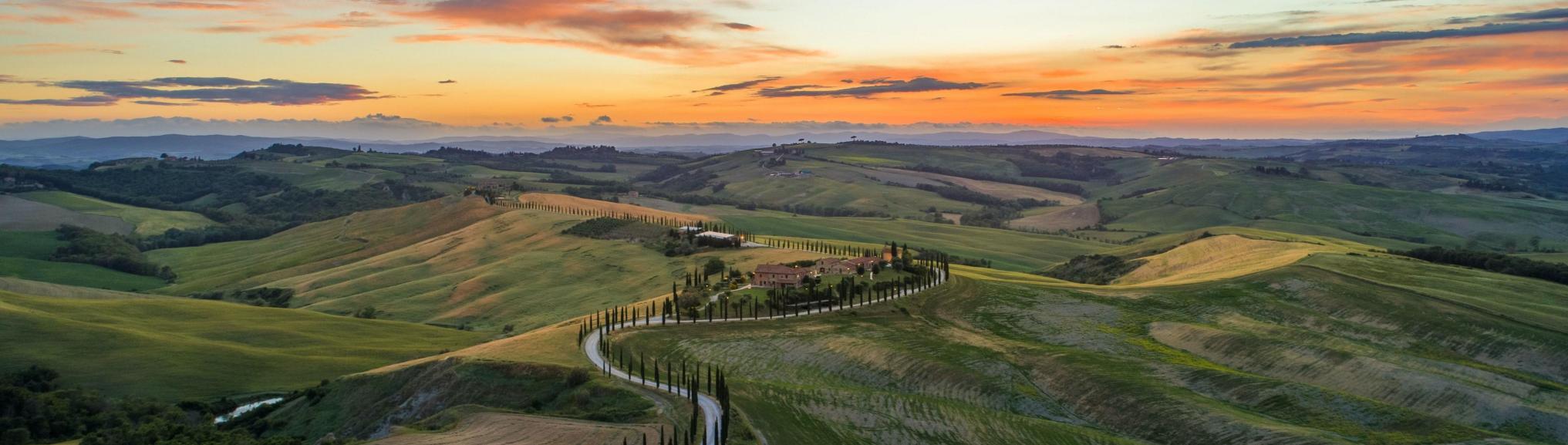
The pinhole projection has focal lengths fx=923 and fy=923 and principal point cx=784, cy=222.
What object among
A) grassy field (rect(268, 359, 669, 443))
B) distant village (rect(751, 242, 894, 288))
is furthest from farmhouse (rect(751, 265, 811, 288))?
grassy field (rect(268, 359, 669, 443))

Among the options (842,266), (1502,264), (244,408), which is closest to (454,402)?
(244,408)

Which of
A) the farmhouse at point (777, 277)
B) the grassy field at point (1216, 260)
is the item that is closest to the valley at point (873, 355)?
the grassy field at point (1216, 260)

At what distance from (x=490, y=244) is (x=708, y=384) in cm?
13861

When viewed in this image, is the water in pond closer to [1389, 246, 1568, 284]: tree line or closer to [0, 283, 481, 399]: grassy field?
[0, 283, 481, 399]: grassy field

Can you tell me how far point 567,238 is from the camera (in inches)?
7505

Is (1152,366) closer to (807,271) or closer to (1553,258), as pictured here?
(807,271)

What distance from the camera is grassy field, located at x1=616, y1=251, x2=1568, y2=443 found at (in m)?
71.8

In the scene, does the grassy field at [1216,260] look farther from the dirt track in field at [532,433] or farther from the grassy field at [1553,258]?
the dirt track in field at [532,433]

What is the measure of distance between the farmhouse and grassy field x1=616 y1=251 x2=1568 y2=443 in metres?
14.3

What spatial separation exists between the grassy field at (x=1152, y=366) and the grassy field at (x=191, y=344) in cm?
4473

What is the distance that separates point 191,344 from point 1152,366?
372 ft

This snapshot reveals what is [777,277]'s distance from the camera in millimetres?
118500

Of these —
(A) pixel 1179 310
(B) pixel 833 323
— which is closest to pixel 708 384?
(B) pixel 833 323

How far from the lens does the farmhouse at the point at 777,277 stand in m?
118
